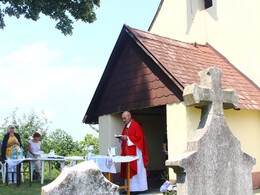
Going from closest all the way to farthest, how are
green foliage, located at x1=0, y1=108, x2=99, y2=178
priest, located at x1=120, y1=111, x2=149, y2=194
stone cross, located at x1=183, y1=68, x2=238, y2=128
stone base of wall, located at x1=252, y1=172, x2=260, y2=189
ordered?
1. stone cross, located at x1=183, y1=68, x2=238, y2=128
2. priest, located at x1=120, y1=111, x2=149, y2=194
3. stone base of wall, located at x1=252, y1=172, x2=260, y2=189
4. green foliage, located at x1=0, y1=108, x2=99, y2=178

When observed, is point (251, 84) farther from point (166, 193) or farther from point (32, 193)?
point (32, 193)

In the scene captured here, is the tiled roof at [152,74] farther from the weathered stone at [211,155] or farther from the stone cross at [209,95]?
the weathered stone at [211,155]

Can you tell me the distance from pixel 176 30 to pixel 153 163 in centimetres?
482

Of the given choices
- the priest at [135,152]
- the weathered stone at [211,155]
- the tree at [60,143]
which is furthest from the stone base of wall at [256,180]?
the tree at [60,143]

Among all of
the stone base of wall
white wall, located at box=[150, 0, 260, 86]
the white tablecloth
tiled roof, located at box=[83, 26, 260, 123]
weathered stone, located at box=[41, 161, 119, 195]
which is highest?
white wall, located at box=[150, 0, 260, 86]

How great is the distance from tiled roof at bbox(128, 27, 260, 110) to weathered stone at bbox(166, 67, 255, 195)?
3.72 meters

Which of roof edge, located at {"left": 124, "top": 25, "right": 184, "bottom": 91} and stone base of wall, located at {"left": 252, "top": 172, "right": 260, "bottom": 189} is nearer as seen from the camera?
roof edge, located at {"left": 124, "top": 25, "right": 184, "bottom": 91}

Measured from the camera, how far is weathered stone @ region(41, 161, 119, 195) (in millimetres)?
3299

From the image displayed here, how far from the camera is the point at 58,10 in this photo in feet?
44.4

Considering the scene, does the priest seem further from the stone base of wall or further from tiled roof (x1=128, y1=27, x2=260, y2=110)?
the stone base of wall

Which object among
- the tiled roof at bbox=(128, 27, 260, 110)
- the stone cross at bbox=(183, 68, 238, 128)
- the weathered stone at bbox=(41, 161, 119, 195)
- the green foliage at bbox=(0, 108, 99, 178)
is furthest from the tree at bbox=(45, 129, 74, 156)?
the weathered stone at bbox=(41, 161, 119, 195)

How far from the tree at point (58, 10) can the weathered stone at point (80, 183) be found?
10526mm

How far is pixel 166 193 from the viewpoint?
748 cm

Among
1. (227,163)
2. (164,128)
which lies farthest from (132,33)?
(227,163)
